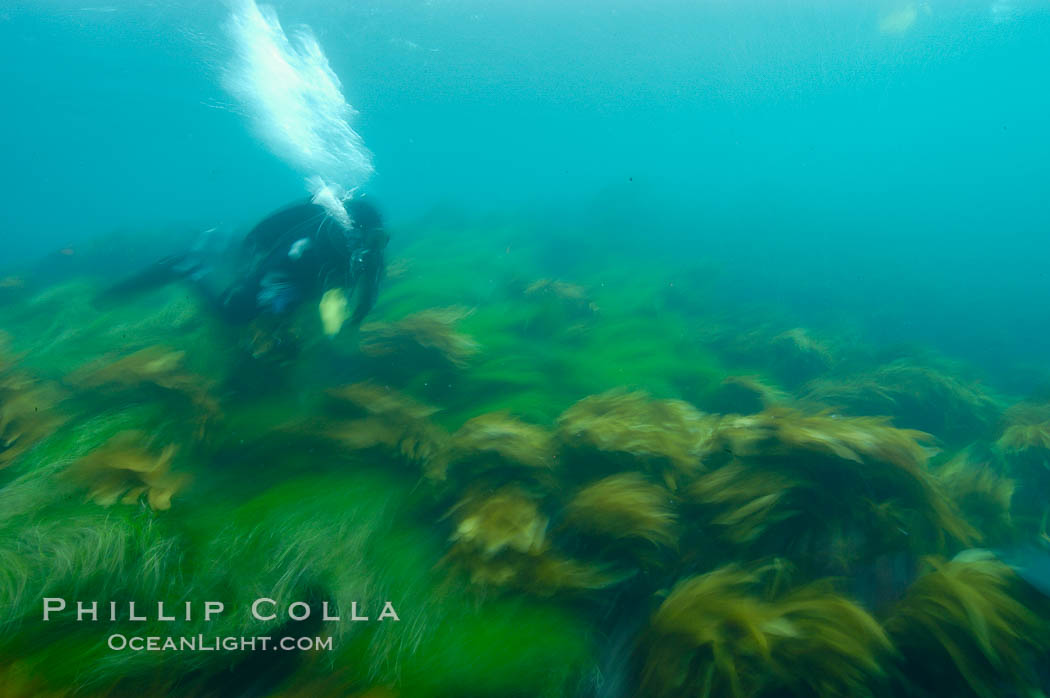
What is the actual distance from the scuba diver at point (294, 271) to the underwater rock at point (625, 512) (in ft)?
7.42

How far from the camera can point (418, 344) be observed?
3072mm

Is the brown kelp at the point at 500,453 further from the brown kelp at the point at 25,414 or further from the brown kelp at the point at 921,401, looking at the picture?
the brown kelp at the point at 921,401

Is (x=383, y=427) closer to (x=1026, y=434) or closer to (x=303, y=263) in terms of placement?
(x=303, y=263)

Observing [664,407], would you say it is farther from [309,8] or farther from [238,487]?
[309,8]

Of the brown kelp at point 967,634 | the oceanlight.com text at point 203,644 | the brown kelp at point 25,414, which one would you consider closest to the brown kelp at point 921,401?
the brown kelp at point 967,634

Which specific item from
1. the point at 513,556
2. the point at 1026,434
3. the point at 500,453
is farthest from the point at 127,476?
the point at 1026,434

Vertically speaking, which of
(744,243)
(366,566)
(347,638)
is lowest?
(347,638)

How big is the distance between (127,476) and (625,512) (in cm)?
204

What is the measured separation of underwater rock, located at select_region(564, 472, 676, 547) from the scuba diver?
2263 millimetres

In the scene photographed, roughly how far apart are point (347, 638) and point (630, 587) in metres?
0.93

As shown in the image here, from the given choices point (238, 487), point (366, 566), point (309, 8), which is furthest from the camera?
point (309, 8)

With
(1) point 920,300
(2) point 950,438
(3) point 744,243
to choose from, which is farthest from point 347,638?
(3) point 744,243

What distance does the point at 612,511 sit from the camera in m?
1.64

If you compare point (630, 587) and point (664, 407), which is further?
point (664, 407)
